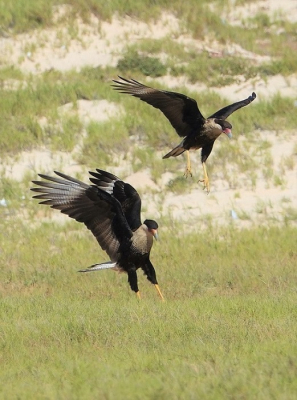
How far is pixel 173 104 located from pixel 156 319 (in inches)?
117

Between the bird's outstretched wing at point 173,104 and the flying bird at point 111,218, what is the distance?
935 mm

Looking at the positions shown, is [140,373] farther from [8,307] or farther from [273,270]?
[273,270]

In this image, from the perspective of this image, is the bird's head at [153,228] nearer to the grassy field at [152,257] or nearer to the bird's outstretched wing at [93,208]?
the bird's outstretched wing at [93,208]

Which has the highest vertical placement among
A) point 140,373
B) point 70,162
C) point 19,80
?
point 19,80

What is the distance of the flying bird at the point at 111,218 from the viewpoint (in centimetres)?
820

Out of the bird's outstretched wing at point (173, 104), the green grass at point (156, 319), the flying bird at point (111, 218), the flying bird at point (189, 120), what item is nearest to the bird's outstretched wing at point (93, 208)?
the flying bird at point (111, 218)

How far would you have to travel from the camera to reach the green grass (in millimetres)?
5129

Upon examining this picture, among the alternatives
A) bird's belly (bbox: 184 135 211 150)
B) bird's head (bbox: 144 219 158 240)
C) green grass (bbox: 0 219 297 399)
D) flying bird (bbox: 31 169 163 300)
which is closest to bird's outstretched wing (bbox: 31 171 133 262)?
flying bird (bbox: 31 169 163 300)

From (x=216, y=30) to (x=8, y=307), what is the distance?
955 cm

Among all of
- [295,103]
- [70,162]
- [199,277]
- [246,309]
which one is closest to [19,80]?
[70,162]

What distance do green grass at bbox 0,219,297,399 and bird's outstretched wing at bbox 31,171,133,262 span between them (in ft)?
1.62

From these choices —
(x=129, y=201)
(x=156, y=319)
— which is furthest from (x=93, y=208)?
(x=156, y=319)

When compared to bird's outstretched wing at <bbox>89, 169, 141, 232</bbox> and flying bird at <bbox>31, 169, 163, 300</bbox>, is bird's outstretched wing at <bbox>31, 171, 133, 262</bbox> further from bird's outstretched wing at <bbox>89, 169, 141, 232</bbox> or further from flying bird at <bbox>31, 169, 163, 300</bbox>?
bird's outstretched wing at <bbox>89, 169, 141, 232</bbox>

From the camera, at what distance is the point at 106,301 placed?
26.4 ft
